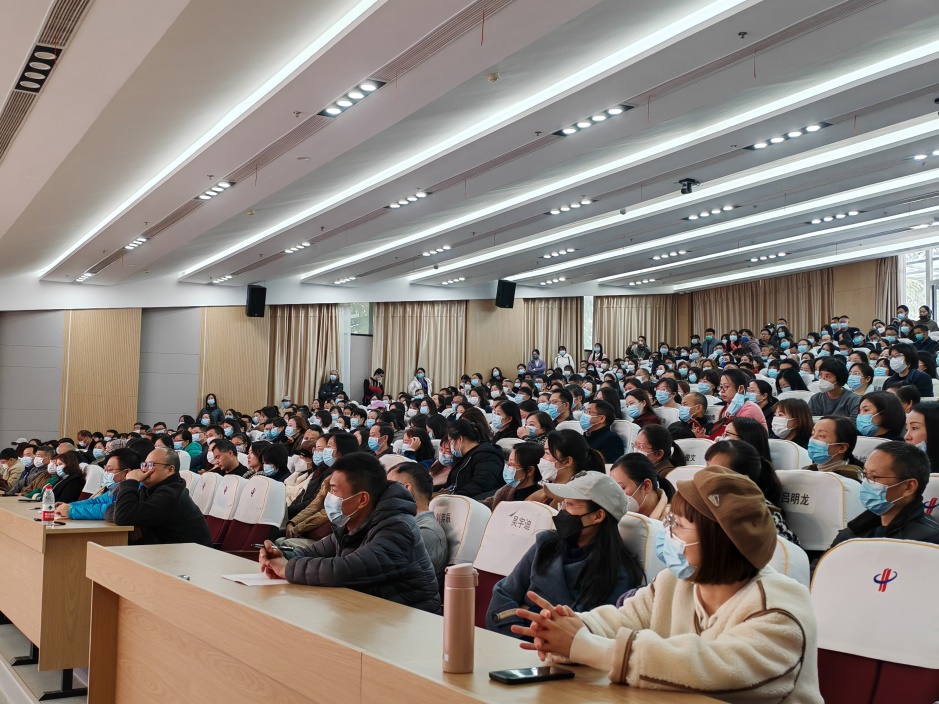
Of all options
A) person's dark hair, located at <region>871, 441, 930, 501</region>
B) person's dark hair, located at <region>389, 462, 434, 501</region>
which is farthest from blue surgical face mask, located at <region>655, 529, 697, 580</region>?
person's dark hair, located at <region>389, 462, 434, 501</region>

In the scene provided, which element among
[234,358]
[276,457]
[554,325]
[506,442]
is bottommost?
[276,457]

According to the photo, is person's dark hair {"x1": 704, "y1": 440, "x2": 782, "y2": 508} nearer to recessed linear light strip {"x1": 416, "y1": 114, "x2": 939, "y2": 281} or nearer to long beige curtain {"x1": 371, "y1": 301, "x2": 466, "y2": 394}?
recessed linear light strip {"x1": 416, "y1": 114, "x2": 939, "y2": 281}

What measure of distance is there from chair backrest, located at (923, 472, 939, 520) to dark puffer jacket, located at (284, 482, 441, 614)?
2214 mm

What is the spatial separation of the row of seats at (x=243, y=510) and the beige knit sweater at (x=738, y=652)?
4.11m

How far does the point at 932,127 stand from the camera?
10.2 metres

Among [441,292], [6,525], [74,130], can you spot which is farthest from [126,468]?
[441,292]

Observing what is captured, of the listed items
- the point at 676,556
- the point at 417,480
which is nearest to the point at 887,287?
the point at 417,480

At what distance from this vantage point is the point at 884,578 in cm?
239

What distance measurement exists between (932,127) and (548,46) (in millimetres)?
5741

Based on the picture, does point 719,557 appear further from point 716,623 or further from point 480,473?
point 480,473

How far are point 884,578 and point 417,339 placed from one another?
19.0 meters

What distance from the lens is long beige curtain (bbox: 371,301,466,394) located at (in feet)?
69.6

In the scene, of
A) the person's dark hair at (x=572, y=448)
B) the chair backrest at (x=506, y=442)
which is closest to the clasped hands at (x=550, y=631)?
the person's dark hair at (x=572, y=448)

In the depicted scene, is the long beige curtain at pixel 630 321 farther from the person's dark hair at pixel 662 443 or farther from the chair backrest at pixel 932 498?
the chair backrest at pixel 932 498
